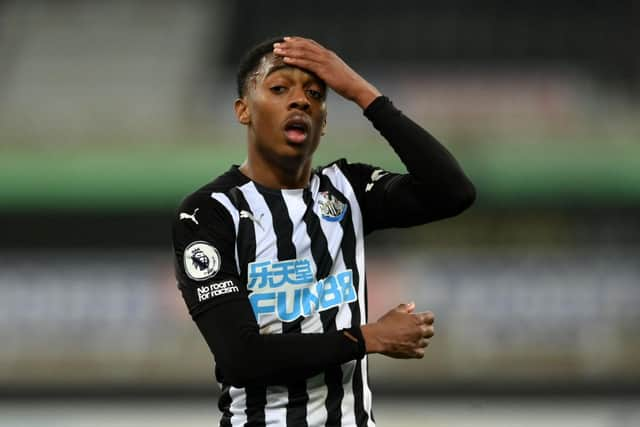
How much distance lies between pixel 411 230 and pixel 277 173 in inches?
322

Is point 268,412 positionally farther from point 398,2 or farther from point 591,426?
point 398,2

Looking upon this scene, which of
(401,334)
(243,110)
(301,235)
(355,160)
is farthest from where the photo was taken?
(355,160)

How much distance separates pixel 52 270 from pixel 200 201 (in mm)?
8567

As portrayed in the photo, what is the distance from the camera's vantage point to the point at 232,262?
2.76 metres

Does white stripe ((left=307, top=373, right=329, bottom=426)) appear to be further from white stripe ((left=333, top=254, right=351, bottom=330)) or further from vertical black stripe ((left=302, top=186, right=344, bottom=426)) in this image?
white stripe ((left=333, top=254, right=351, bottom=330))

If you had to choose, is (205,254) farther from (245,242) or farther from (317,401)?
(317,401)

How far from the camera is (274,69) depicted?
2824mm

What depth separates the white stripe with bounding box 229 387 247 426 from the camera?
2797mm

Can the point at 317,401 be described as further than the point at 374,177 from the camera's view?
No

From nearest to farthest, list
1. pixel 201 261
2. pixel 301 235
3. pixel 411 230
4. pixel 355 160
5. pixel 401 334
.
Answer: pixel 401 334
pixel 201 261
pixel 301 235
pixel 411 230
pixel 355 160

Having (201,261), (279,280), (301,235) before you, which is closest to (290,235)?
(301,235)

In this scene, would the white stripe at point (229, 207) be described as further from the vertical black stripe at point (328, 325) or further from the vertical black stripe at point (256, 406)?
the vertical black stripe at point (256, 406)

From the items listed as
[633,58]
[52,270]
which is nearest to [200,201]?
[52,270]

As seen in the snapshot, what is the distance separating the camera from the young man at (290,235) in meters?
2.74
